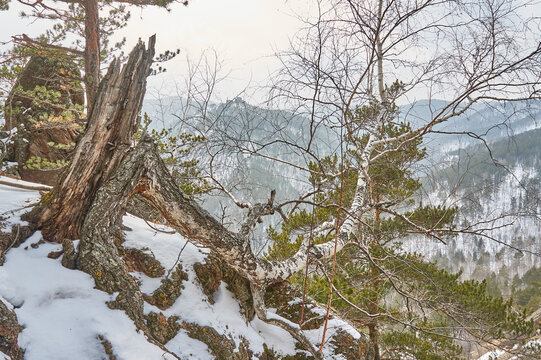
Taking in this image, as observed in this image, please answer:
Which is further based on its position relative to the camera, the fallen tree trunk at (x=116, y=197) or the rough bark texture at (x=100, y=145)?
the rough bark texture at (x=100, y=145)

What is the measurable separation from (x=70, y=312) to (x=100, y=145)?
1.50 metres

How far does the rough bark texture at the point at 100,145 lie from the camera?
8.96 ft

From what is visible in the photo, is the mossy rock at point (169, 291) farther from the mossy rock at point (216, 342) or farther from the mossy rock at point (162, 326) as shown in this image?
the mossy rock at point (216, 342)

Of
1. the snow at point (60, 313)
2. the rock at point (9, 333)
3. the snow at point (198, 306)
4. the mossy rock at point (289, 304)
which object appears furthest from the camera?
the mossy rock at point (289, 304)

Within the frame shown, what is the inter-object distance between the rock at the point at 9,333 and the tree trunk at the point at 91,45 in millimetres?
5554

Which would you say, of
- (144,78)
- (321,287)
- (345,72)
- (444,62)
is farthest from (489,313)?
(144,78)

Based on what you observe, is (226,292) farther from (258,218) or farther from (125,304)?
(125,304)

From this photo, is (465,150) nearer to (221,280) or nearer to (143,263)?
(221,280)

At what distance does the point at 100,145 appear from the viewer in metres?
2.83

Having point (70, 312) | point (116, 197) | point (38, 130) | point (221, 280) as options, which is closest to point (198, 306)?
point (221, 280)

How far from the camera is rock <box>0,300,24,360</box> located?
171 centimetres

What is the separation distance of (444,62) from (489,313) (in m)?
7.11

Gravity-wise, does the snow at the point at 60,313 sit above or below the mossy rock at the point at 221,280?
above

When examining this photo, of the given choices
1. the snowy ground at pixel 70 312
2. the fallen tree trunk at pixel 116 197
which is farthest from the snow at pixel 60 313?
the fallen tree trunk at pixel 116 197
